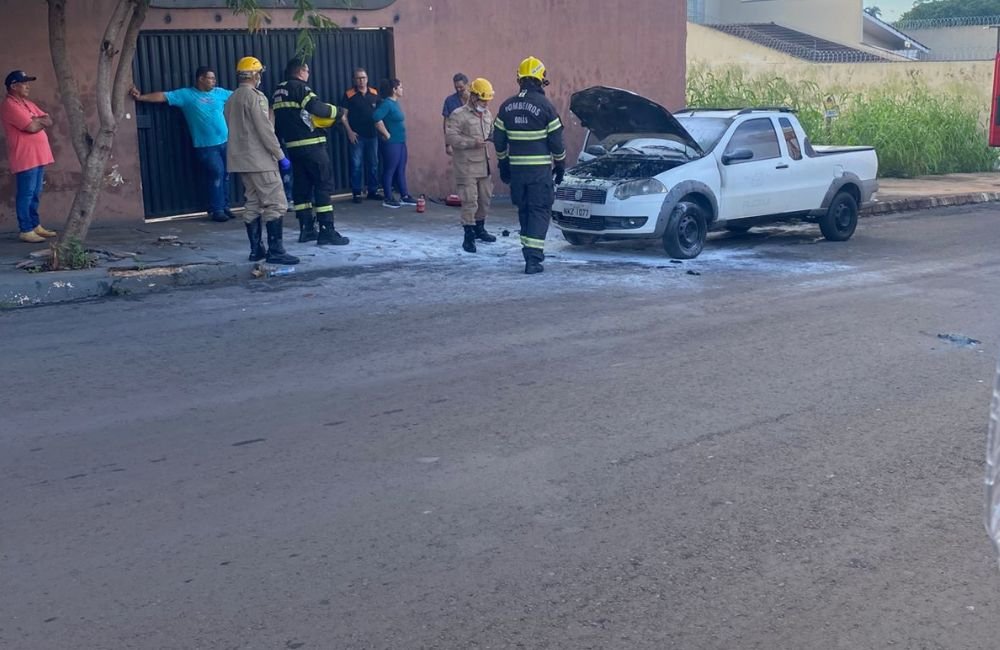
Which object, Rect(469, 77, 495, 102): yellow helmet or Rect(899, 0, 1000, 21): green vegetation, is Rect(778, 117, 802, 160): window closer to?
Rect(469, 77, 495, 102): yellow helmet

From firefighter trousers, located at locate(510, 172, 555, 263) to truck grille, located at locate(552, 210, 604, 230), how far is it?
1020 millimetres

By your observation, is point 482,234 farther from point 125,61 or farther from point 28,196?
point 28,196

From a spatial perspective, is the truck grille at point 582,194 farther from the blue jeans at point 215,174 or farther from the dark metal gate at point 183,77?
the dark metal gate at point 183,77

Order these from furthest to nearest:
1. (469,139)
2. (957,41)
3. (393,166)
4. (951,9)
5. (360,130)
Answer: (951,9) → (957,41) → (393,166) → (360,130) → (469,139)

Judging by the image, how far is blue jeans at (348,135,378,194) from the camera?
16.2 meters

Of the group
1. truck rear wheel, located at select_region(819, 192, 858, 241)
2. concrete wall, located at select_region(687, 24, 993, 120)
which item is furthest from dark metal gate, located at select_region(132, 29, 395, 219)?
concrete wall, located at select_region(687, 24, 993, 120)

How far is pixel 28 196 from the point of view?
1273cm

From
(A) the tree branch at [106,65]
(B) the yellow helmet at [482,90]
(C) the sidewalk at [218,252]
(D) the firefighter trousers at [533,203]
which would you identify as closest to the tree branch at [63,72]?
(A) the tree branch at [106,65]

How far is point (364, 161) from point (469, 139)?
3.76 meters

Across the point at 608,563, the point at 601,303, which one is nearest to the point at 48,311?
the point at 601,303

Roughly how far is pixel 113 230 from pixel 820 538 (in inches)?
428

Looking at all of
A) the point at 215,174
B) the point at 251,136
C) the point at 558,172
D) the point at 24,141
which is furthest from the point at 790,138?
the point at 24,141

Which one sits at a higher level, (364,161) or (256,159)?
(256,159)

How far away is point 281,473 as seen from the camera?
6.08 metres
